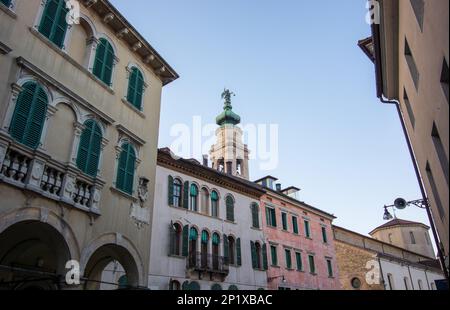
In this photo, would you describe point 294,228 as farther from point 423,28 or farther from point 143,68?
point 423,28

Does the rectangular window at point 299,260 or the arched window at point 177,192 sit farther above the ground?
the arched window at point 177,192

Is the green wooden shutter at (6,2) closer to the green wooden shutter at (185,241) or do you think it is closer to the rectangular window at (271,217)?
the green wooden shutter at (185,241)

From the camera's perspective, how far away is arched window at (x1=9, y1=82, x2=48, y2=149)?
29.6ft

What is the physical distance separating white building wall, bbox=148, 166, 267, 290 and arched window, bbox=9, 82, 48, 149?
1140 cm

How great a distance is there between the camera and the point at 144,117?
46.1 ft

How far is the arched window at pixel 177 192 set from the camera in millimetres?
22234

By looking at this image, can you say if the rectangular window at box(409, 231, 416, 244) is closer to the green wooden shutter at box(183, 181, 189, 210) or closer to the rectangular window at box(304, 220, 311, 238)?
the rectangular window at box(304, 220, 311, 238)

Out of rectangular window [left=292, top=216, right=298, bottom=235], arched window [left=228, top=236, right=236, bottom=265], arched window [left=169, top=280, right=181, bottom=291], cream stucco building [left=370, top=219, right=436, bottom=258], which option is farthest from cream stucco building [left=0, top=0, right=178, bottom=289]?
cream stucco building [left=370, top=219, right=436, bottom=258]

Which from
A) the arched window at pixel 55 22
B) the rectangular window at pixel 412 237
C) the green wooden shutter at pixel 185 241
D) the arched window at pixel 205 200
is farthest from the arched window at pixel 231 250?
the rectangular window at pixel 412 237

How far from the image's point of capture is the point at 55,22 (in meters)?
10.9

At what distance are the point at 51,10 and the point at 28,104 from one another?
3.26 metres

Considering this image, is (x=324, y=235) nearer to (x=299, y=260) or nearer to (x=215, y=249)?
(x=299, y=260)

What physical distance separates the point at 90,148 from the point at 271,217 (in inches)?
797
